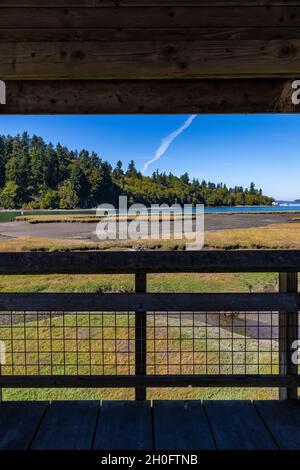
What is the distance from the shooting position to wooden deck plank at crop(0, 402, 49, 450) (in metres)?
1.50

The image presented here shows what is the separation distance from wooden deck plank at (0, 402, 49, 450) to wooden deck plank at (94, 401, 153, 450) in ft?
0.97

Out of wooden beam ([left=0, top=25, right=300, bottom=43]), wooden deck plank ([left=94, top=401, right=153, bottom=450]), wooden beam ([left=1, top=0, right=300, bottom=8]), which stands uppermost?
wooden beam ([left=1, top=0, right=300, bottom=8])

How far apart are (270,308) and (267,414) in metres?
0.52

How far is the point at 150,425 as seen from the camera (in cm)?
162

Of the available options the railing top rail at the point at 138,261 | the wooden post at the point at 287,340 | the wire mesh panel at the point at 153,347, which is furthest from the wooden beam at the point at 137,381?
the wire mesh panel at the point at 153,347

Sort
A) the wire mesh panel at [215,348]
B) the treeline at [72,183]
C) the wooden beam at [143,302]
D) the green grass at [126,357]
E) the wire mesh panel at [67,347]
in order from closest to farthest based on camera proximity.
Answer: the wooden beam at [143,302] → the green grass at [126,357] → the wire mesh panel at [215,348] → the wire mesh panel at [67,347] → the treeline at [72,183]

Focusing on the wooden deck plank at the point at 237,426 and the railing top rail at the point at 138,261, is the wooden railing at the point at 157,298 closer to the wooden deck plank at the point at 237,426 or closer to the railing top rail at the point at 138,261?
the railing top rail at the point at 138,261

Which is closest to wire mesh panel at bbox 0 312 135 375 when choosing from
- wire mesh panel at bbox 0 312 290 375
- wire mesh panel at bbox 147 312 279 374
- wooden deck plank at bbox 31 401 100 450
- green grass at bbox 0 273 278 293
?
wire mesh panel at bbox 0 312 290 375

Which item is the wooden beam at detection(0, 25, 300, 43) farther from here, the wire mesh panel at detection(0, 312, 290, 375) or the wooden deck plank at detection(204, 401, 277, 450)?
the wire mesh panel at detection(0, 312, 290, 375)

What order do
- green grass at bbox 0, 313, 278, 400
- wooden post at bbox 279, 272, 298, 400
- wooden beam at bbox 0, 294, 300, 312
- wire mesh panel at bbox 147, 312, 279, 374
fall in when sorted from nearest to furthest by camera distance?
wooden beam at bbox 0, 294, 300, 312 < wooden post at bbox 279, 272, 298, 400 < green grass at bbox 0, 313, 278, 400 < wire mesh panel at bbox 147, 312, 279, 374

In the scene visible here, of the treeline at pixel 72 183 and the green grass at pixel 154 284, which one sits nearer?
the green grass at pixel 154 284

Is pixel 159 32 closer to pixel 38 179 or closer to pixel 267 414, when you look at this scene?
pixel 267 414

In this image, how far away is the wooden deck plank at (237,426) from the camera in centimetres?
147

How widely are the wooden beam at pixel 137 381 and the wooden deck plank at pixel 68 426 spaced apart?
12 cm
